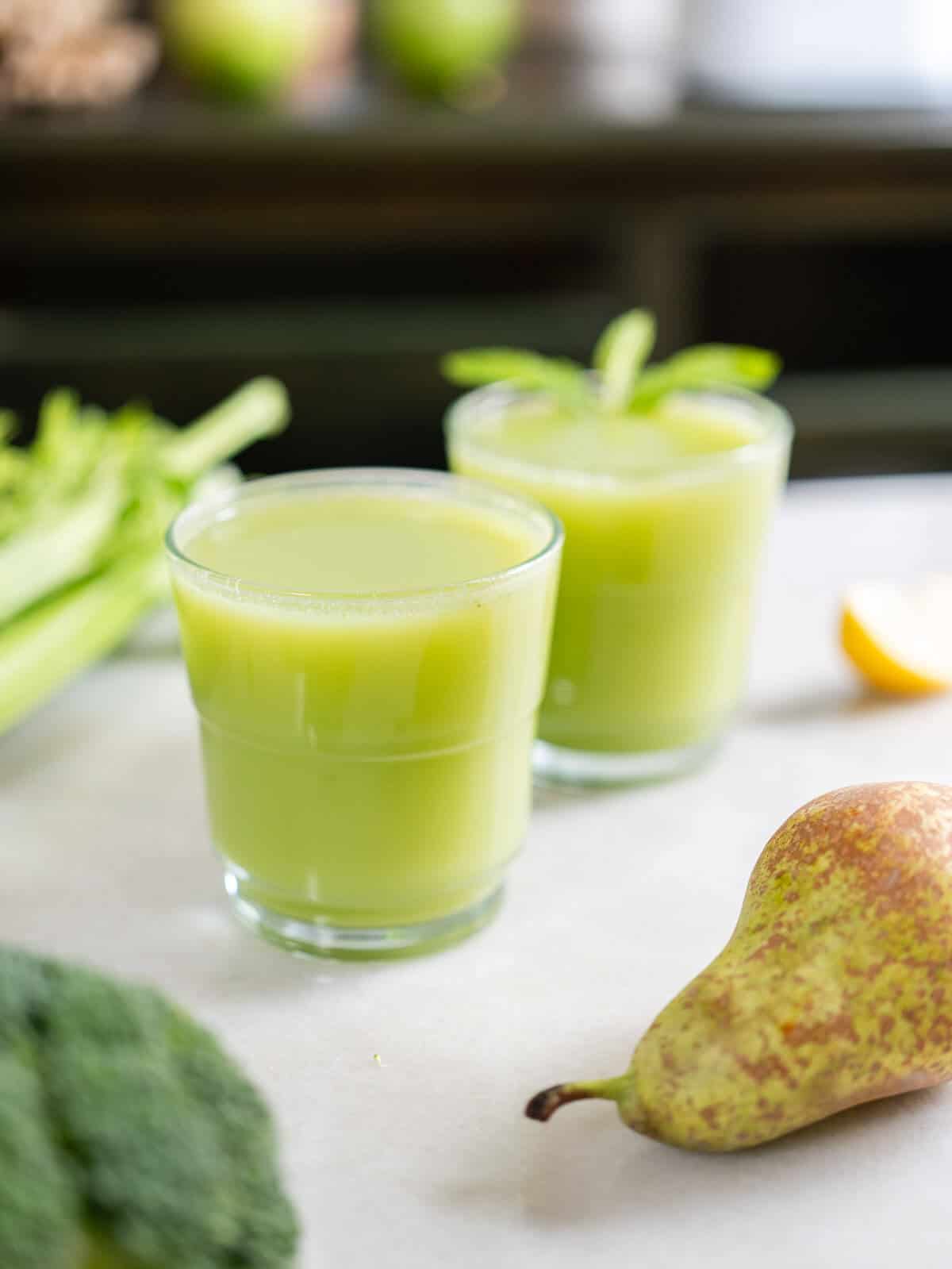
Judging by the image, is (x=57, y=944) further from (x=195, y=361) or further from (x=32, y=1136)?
(x=195, y=361)

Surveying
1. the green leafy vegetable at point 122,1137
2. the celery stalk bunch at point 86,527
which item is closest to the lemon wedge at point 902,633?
the celery stalk bunch at point 86,527

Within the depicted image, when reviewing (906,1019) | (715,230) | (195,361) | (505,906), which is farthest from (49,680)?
(715,230)

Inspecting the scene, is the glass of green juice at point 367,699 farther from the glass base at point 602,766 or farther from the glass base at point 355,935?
the glass base at point 602,766

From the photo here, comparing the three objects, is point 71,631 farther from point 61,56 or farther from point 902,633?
point 61,56

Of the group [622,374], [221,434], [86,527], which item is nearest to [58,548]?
[86,527]

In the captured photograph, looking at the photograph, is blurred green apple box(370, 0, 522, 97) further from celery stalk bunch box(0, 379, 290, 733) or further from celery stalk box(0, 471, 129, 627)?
celery stalk box(0, 471, 129, 627)
